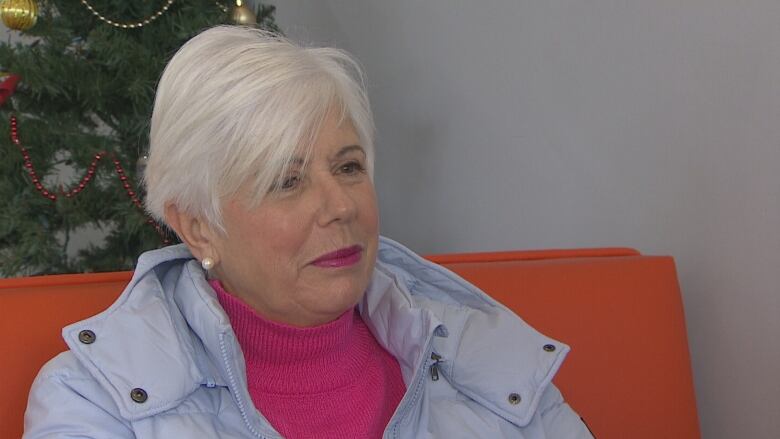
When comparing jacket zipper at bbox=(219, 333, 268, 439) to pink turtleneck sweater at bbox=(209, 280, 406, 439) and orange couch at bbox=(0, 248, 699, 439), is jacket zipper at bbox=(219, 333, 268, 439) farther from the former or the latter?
orange couch at bbox=(0, 248, 699, 439)

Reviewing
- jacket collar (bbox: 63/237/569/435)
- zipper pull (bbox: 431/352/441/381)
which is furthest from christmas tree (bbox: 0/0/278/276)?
zipper pull (bbox: 431/352/441/381)

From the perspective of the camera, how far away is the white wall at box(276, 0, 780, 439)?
64.8 inches

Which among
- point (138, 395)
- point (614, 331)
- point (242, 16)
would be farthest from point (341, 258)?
point (242, 16)

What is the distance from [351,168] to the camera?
1342mm

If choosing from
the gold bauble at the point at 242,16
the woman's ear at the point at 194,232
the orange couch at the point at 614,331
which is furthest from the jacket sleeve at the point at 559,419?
the gold bauble at the point at 242,16

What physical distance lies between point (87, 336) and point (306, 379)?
0.29 metres

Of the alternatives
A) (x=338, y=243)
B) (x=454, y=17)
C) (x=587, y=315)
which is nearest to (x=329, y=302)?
(x=338, y=243)

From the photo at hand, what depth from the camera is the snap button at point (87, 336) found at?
1169 millimetres

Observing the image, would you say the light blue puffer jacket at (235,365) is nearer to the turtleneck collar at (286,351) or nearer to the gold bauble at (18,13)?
the turtleneck collar at (286,351)

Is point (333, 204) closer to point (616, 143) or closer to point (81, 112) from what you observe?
point (616, 143)

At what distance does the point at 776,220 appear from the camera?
1.60 metres

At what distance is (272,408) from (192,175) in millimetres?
303

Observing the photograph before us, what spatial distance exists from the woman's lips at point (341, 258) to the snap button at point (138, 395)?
10.2 inches

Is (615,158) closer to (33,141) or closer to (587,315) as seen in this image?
(587,315)
